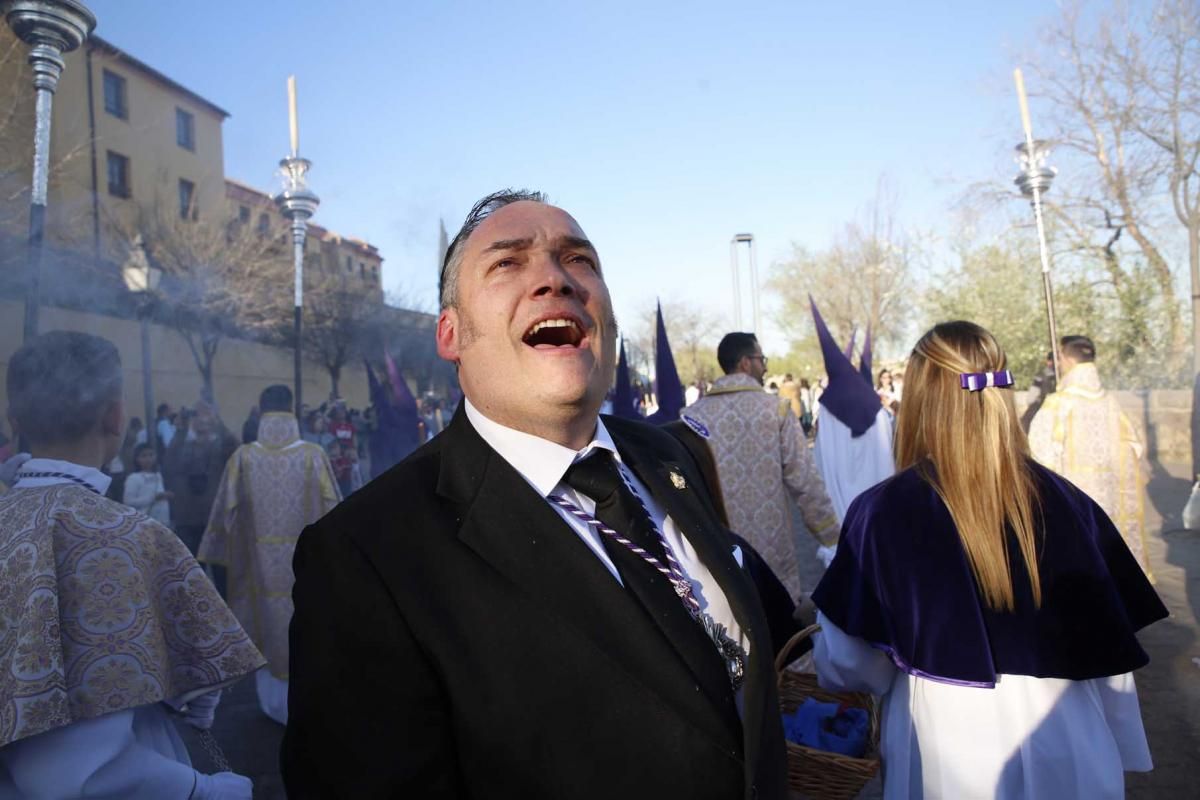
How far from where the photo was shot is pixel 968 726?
2.13 m

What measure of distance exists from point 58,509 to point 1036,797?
8.59 ft

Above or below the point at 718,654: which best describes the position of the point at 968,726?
below

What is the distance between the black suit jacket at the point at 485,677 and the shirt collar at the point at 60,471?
1254 millimetres

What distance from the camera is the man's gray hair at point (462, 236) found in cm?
173

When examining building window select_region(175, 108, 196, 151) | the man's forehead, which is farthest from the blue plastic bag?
building window select_region(175, 108, 196, 151)

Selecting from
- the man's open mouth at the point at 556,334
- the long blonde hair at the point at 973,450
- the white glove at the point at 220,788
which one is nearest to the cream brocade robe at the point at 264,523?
the white glove at the point at 220,788

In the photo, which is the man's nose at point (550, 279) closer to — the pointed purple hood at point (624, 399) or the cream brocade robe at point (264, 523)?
the cream brocade robe at point (264, 523)

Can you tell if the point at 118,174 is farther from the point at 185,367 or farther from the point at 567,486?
the point at 567,486

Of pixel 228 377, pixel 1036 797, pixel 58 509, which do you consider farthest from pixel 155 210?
pixel 1036 797

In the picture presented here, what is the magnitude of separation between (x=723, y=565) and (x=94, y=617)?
1.53 meters

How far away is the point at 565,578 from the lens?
1.34m

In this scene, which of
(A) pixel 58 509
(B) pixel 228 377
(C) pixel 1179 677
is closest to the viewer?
(A) pixel 58 509

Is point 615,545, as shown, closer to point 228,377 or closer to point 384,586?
point 384,586

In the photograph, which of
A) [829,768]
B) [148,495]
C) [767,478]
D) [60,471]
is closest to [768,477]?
[767,478]
